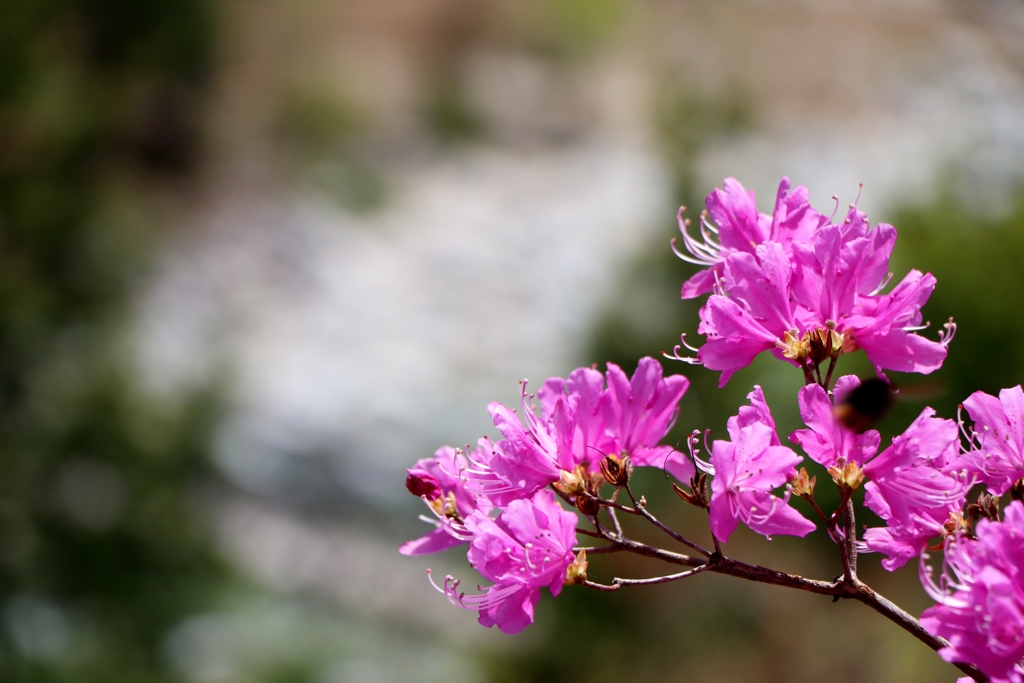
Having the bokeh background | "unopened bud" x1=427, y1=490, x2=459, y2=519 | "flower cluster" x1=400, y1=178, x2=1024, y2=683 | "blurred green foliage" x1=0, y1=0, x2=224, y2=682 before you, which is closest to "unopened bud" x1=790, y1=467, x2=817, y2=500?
"flower cluster" x1=400, y1=178, x2=1024, y2=683

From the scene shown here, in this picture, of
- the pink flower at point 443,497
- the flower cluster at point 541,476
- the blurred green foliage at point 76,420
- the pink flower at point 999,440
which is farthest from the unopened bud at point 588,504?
the blurred green foliage at point 76,420

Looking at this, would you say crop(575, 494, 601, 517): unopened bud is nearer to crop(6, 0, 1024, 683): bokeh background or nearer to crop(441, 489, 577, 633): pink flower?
crop(441, 489, 577, 633): pink flower

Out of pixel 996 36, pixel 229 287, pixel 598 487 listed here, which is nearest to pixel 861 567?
pixel 598 487

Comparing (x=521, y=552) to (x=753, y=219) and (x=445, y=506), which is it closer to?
(x=445, y=506)

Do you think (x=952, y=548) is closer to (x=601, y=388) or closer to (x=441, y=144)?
(x=601, y=388)

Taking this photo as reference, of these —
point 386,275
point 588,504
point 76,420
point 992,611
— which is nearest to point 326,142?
point 386,275
